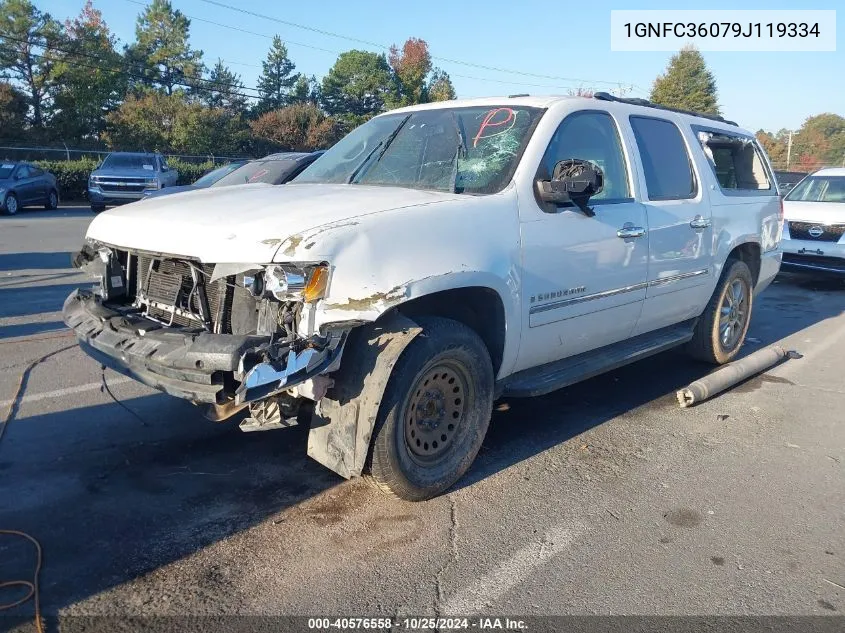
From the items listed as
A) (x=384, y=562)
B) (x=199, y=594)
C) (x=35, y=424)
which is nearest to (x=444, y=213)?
(x=384, y=562)

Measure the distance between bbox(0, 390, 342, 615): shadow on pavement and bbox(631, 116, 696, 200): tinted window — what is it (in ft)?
9.87

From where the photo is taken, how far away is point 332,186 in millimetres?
4309

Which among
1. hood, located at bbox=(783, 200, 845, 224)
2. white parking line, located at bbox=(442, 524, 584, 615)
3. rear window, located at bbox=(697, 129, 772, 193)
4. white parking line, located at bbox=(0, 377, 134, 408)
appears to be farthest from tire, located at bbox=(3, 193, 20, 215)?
white parking line, located at bbox=(442, 524, 584, 615)

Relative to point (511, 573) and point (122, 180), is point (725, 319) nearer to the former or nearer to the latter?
→ point (511, 573)

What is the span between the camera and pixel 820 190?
40.7 feet

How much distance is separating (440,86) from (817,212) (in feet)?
226

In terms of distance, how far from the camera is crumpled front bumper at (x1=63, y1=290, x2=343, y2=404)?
299 centimetres

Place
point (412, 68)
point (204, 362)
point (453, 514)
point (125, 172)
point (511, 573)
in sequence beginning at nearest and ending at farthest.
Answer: point (204, 362), point (511, 573), point (453, 514), point (125, 172), point (412, 68)

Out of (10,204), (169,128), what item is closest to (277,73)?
(169,128)

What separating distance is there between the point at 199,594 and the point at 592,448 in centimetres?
262

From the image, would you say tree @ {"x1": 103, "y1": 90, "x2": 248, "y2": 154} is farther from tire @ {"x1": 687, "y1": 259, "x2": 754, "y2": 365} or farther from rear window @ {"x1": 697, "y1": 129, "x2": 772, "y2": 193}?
tire @ {"x1": 687, "y1": 259, "x2": 754, "y2": 365}

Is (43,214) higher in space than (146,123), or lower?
lower

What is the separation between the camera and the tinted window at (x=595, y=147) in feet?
14.2

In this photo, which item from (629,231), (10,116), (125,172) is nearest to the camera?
(629,231)
